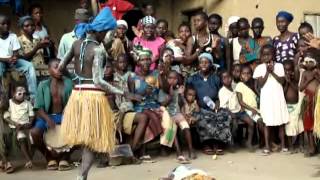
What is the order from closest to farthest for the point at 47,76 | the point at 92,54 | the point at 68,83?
the point at 92,54 → the point at 68,83 → the point at 47,76

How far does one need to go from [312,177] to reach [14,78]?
390 centimetres

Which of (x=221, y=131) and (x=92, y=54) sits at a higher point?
(x=92, y=54)

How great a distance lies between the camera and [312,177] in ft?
23.2

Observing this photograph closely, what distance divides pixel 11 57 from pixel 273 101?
11.7 ft

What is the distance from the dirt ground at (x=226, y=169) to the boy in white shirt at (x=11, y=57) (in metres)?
1.07

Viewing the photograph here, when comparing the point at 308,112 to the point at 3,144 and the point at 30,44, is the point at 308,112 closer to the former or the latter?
the point at 30,44

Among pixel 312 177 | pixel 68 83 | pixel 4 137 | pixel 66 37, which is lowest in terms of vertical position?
pixel 312 177

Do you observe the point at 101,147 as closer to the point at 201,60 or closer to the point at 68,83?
the point at 68,83

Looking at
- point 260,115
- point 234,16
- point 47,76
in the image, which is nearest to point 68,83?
point 47,76

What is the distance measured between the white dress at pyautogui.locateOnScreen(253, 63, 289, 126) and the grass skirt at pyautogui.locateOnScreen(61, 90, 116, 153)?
10.2 feet

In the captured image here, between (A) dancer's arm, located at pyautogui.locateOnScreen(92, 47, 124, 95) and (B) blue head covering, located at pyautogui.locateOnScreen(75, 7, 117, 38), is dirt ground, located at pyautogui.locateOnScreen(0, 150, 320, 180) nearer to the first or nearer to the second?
(A) dancer's arm, located at pyautogui.locateOnScreen(92, 47, 124, 95)

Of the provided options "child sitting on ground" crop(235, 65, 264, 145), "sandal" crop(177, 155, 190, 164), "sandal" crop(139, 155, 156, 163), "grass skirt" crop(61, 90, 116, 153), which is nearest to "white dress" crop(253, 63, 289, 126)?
"child sitting on ground" crop(235, 65, 264, 145)

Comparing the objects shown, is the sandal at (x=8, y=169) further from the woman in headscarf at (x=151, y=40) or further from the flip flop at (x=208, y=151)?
the flip flop at (x=208, y=151)

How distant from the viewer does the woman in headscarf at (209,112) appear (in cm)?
826
